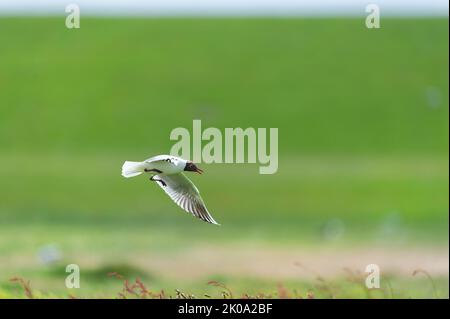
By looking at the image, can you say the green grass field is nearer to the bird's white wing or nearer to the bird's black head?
the bird's white wing

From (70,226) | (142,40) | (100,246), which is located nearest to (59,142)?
(142,40)

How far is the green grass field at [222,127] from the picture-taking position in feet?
125

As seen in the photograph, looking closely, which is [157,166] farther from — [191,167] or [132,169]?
[191,167]

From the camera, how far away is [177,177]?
1295 cm

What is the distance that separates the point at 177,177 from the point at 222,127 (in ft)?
162

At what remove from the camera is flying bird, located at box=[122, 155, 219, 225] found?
12023 millimetres

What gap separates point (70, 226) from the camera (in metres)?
41.1

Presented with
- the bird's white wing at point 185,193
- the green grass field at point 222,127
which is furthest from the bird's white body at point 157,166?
the green grass field at point 222,127

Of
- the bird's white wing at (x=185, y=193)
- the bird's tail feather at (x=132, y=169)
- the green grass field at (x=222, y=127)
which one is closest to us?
the bird's tail feather at (x=132, y=169)

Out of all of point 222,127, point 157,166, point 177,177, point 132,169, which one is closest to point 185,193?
point 177,177

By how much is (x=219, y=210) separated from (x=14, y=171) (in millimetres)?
13081

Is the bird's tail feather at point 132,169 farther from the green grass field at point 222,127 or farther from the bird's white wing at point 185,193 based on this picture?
the green grass field at point 222,127

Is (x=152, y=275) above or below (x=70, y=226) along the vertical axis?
below
